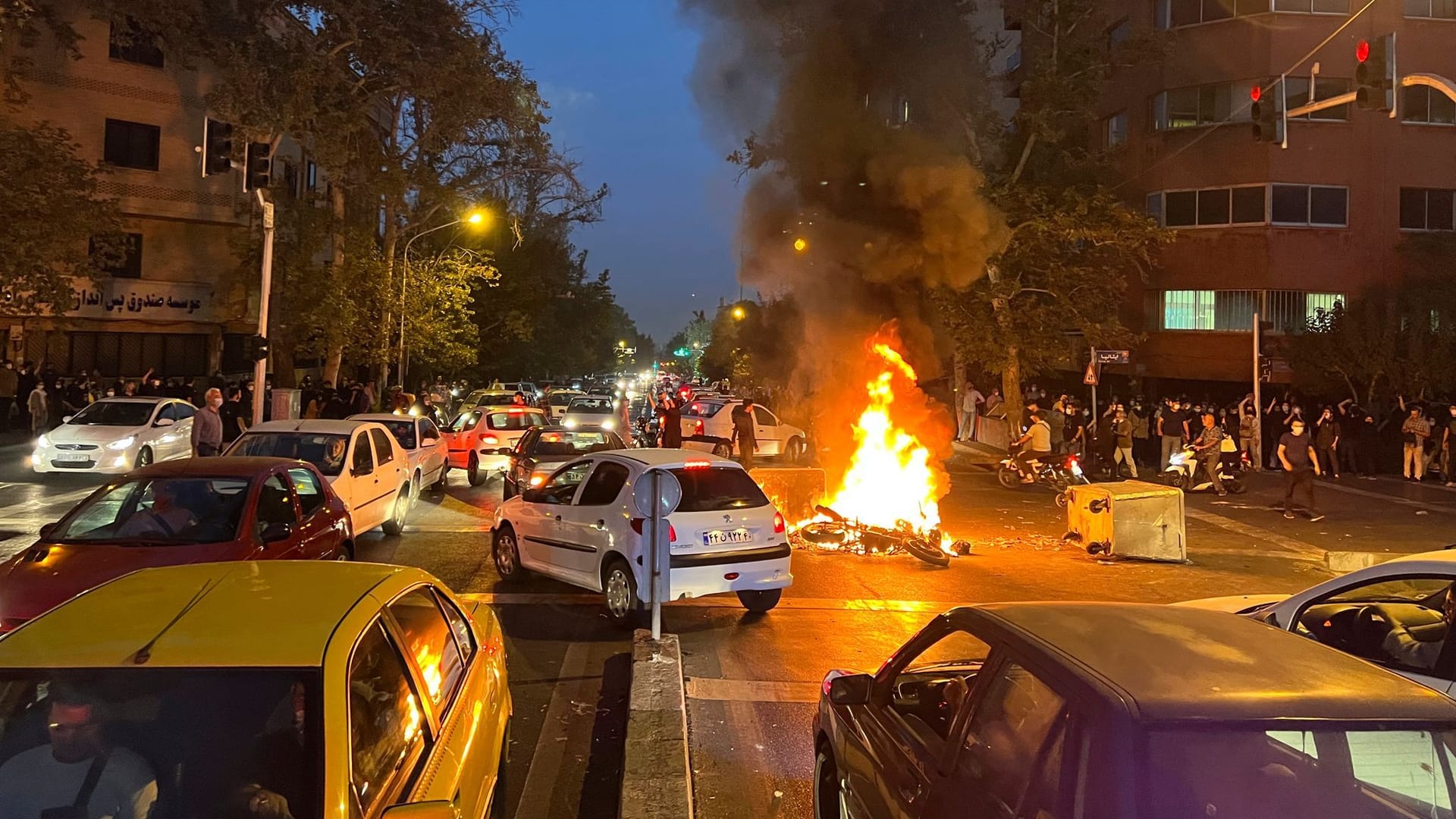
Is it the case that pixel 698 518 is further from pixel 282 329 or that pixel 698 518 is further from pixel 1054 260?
pixel 282 329

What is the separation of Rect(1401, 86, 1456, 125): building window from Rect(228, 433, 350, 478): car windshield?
32.7 metres

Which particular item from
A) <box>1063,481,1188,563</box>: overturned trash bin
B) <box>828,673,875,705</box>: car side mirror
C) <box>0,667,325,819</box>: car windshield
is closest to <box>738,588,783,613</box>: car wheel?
<box>828,673,875,705</box>: car side mirror

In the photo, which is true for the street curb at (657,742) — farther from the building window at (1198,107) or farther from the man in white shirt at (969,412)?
the building window at (1198,107)

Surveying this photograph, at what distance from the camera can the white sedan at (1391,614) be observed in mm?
4484

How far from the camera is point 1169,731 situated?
237 centimetres

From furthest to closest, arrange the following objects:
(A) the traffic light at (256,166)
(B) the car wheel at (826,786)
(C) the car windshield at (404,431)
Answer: (C) the car windshield at (404,431) < (A) the traffic light at (256,166) < (B) the car wheel at (826,786)

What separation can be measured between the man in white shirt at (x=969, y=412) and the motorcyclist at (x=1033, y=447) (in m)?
11.5

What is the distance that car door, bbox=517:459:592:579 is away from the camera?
29.5 feet

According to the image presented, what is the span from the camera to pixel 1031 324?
85.9 feet

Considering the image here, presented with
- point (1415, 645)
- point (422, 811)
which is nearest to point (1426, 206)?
point (1415, 645)

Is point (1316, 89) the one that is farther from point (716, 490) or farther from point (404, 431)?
point (716, 490)

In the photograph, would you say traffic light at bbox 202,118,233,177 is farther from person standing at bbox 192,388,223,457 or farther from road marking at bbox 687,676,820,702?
road marking at bbox 687,676,820,702

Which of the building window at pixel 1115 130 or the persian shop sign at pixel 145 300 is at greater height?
the building window at pixel 1115 130

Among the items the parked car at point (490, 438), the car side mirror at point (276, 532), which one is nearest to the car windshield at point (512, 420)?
the parked car at point (490, 438)
